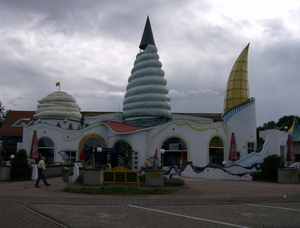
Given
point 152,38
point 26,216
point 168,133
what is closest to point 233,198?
point 26,216

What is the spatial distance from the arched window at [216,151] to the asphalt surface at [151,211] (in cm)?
2089

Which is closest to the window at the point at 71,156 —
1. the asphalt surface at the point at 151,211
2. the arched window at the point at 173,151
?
the arched window at the point at 173,151

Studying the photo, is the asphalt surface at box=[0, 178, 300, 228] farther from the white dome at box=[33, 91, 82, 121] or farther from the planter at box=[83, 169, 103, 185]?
the white dome at box=[33, 91, 82, 121]

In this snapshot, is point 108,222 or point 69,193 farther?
point 69,193

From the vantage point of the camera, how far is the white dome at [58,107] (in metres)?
41.2

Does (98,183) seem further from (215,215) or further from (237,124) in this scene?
(237,124)

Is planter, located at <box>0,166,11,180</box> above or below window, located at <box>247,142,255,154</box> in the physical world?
below

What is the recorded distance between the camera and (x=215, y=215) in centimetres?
941

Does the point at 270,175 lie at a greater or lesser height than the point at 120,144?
lesser

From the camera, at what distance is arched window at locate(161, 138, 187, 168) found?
34.1 metres

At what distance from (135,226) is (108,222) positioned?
2.54 ft

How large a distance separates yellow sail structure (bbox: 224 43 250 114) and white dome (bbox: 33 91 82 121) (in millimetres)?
19081

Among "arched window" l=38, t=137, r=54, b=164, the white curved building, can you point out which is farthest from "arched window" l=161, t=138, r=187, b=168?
"arched window" l=38, t=137, r=54, b=164

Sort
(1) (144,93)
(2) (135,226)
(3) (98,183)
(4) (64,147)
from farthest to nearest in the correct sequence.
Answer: (1) (144,93) < (4) (64,147) < (3) (98,183) < (2) (135,226)
